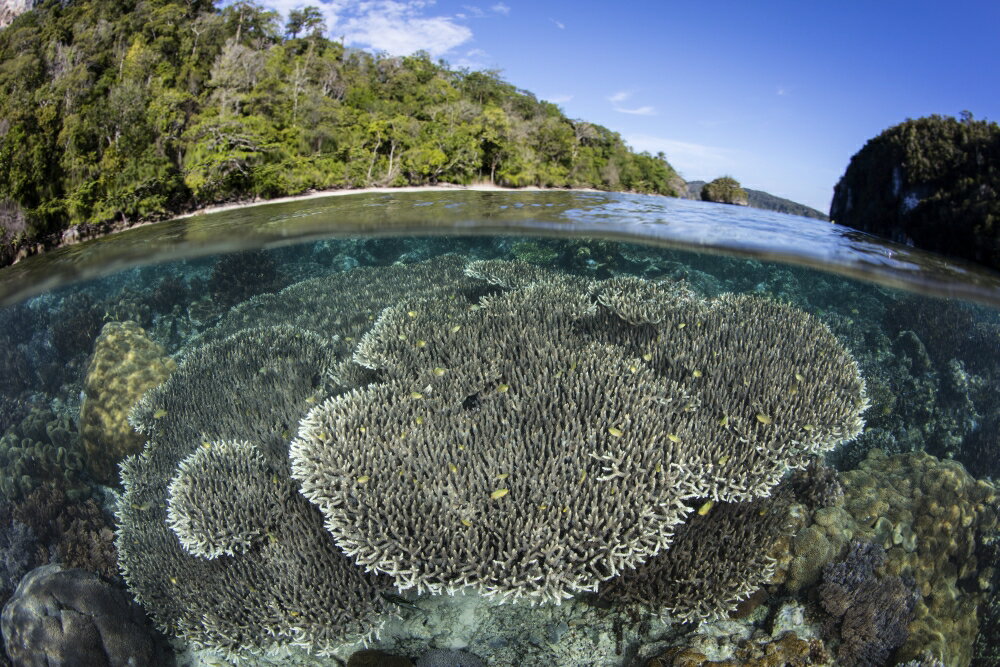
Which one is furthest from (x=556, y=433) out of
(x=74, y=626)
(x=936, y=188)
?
(x=936, y=188)

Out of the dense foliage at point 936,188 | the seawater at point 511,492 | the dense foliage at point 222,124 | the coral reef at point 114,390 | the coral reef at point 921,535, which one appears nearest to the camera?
the seawater at point 511,492

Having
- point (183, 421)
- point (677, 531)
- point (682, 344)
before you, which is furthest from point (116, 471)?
point (682, 344)

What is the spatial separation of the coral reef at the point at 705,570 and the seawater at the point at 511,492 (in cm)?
2

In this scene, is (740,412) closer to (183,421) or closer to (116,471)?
(183,421)

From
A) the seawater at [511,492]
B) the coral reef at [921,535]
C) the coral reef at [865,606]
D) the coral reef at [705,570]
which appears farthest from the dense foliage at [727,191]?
the coral reef at [705,570]

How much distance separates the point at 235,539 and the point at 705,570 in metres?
3.93

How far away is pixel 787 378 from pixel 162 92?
1382 inches

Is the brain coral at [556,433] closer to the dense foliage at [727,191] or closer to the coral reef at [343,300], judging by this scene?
the coral reef at [343,300]

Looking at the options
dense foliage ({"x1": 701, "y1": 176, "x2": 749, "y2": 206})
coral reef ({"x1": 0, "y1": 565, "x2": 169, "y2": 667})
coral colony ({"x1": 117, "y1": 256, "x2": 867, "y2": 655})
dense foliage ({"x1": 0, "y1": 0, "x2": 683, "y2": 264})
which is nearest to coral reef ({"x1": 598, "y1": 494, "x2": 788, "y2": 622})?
coral colony ({"x1": 117, "y1": 256, "x2": 867, "y2": 655})

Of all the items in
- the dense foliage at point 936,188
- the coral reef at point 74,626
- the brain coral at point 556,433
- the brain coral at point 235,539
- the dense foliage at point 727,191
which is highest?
the dense foliage at point 727,191

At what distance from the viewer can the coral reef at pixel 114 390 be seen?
653cm

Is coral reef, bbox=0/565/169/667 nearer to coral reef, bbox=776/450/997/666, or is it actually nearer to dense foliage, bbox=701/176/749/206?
coral reef, bbox=776/450/997/666

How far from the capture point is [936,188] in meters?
12.4

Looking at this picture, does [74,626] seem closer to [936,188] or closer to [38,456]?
[38,456]
